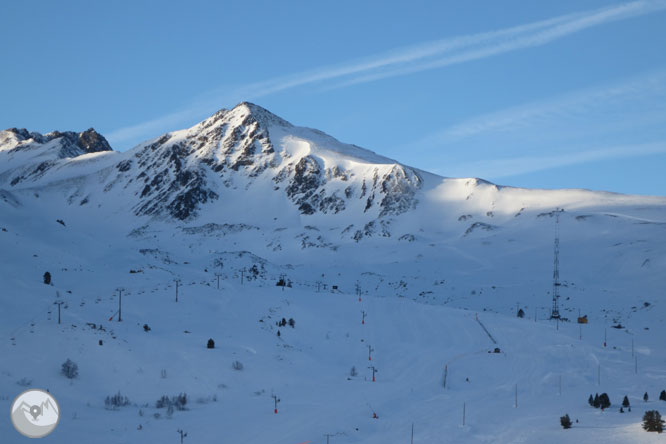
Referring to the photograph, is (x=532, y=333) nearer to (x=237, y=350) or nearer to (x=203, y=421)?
(x=237, y=350)

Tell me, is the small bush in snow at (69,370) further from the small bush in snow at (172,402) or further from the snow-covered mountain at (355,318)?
the small bush in snow at (172,402)

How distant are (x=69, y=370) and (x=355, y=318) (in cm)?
3082

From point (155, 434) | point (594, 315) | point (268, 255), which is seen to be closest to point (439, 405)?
point (155, 434)

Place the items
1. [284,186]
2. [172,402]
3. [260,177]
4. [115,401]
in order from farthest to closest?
[260,177], [284,186], [172,402], [115,401]

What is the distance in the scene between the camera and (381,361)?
4609 centimetres

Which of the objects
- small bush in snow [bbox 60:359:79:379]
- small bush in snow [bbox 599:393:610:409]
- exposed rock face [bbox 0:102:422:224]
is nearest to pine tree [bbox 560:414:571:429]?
small bush in snow [bbox 599:393:610:409]

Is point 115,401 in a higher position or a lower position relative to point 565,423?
higher

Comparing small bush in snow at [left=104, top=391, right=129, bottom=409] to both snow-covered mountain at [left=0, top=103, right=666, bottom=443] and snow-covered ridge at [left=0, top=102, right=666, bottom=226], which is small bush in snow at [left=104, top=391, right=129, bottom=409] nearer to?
snow-covered mountain at [left=0, top=103, right=666, bottom=443]

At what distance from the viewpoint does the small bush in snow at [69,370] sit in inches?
1241

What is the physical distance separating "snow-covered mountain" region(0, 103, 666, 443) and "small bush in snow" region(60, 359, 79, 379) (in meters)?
0.49

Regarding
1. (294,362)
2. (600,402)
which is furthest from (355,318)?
(600,402)

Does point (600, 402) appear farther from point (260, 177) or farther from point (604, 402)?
point (260, 177)

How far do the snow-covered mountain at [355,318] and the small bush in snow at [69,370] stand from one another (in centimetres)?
49

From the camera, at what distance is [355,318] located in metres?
58.5
